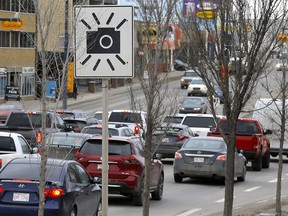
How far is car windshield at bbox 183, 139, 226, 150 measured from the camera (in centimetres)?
2850

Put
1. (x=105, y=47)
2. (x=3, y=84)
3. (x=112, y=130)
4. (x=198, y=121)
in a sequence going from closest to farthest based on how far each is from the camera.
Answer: (x=105, y=47) → (x=112, y=130) → (x=198, y=121) → (x=3, y=84)

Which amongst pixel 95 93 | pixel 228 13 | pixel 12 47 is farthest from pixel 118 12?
pixel 95 93

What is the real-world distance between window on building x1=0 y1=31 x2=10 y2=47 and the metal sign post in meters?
59.9

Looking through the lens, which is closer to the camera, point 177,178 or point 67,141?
point 67,141

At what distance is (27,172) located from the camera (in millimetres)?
16406

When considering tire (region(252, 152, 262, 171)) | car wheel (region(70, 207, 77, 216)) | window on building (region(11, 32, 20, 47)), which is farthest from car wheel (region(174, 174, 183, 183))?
window on building (region(11, 32, 20, 47))

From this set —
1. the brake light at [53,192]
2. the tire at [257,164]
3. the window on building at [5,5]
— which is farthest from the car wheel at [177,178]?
the window on building at [5,5]

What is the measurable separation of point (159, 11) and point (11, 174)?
3946mm

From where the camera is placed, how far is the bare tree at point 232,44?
14.7 m

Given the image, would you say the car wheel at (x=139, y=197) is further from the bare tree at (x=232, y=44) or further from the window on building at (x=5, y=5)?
the window on building at (x=5, y=5)

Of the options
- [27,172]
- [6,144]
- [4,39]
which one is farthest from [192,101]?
[27,172]

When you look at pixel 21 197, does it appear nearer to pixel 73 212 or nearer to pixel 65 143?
pixel 73 212

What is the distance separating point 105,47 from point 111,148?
1138 cm

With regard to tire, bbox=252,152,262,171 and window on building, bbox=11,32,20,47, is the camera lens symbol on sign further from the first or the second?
window on building, bbox=11,32,20,47
